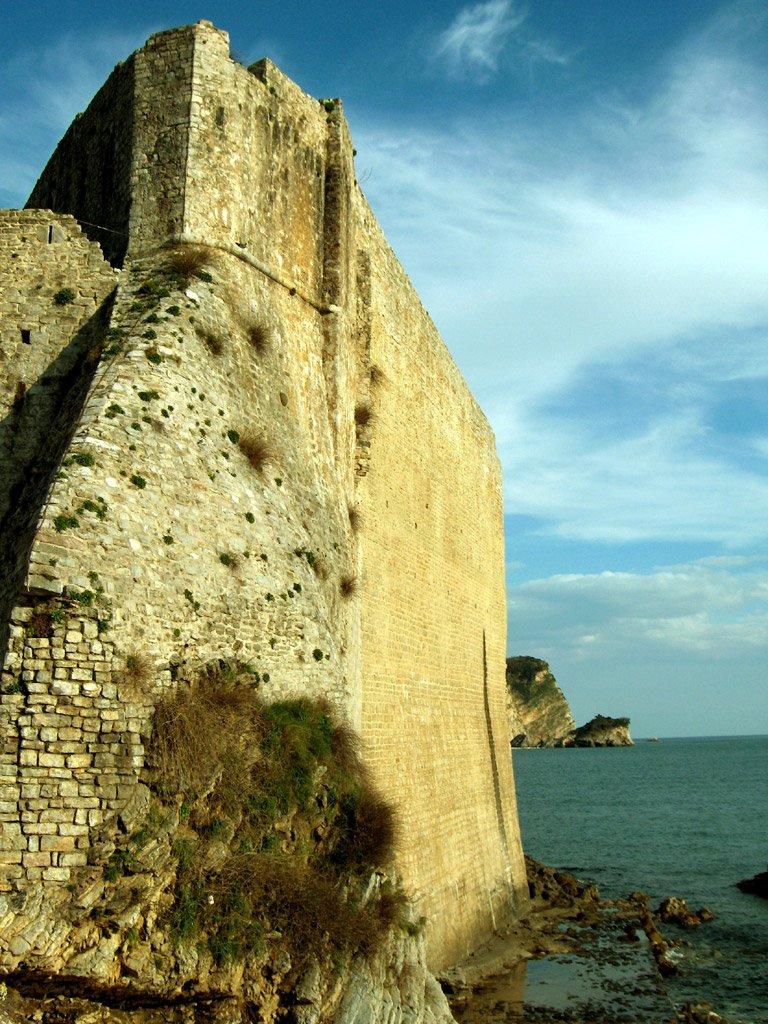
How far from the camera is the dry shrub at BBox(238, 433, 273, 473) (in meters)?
11.2

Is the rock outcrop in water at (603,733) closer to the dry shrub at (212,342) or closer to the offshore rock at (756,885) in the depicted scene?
the offshore rock at (756,885)

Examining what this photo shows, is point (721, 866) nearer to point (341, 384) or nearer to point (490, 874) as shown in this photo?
point (490, 874)

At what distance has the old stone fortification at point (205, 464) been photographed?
26.6ft

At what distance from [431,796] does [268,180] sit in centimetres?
966

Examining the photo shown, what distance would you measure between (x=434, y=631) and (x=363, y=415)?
465 cm

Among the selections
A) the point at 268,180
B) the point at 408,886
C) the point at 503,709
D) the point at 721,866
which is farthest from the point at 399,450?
the point at 721,866

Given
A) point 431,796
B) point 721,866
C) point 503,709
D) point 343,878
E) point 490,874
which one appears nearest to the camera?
point 343,878

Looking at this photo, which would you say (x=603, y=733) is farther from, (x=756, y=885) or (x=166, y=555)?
(x=166, y=555)

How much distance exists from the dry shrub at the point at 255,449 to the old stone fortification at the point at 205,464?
3 cm

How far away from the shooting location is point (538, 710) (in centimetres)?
13550

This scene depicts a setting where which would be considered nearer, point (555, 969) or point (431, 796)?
point (431, 796)

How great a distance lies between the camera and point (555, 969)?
1775 cm

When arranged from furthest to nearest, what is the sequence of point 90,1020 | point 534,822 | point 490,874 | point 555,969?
point 534,822 → point 490,874 → point 555,969 → point 90,1020

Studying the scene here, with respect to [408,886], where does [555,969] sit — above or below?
below
